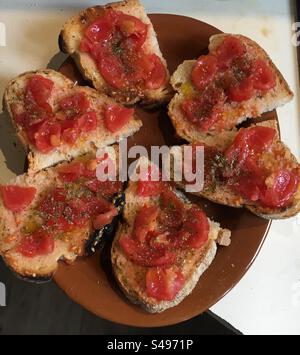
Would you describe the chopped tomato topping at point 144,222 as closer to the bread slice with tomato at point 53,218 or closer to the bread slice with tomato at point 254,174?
the bread slice with tomato at point 53,218

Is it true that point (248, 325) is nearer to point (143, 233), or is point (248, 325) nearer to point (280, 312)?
point (280, 312)

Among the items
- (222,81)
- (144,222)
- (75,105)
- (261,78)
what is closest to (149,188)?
(144,222)

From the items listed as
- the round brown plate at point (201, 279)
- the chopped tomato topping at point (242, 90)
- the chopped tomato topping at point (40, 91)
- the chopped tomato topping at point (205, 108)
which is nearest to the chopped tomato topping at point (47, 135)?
the chopped tomato topping at point (40, 91)

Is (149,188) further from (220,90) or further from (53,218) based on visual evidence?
(220,90)

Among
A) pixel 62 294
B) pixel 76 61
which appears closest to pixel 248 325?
pixel 62 294

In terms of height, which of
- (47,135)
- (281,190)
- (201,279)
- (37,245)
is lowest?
(201,279)

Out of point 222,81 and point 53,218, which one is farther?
point 222,81
